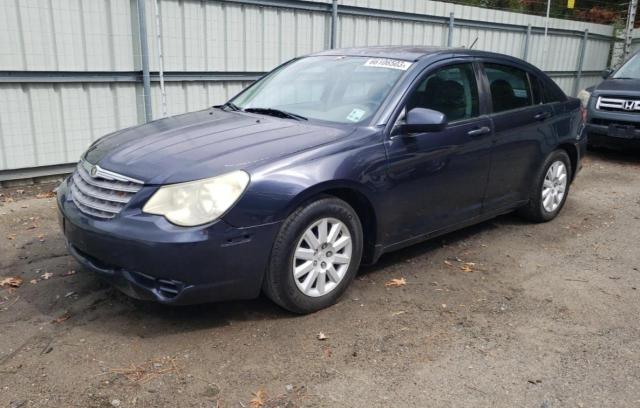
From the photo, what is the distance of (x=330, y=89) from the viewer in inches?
171

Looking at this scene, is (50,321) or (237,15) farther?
(237,15)

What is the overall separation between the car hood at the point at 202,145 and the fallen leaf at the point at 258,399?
1.20 metres

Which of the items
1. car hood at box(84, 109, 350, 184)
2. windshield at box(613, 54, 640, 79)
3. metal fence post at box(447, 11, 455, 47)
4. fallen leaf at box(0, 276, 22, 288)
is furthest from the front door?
metal fence post at box(447, 11, 455, 47)

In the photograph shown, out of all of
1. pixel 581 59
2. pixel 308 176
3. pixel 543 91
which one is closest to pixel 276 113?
pixel 308 176

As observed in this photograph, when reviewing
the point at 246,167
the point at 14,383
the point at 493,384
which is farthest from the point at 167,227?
the point at 493,384

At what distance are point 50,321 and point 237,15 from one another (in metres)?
5.48

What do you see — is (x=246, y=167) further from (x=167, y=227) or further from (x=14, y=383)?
(x=14, y=383)

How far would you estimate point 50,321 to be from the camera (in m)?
3.50

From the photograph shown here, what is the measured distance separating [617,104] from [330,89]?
22.1 ft

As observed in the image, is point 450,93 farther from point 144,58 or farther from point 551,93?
point 144,58

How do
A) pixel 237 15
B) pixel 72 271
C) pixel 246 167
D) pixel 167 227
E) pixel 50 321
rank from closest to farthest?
pixel 167 227
pixel 246 167
pixel 50 321
pixel 72 271
pixel 237 15

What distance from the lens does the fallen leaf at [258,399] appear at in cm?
273

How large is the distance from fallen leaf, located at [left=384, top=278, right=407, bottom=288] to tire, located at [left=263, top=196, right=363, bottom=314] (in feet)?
1.47

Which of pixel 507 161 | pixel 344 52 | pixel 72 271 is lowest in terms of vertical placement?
pixel 72 271
